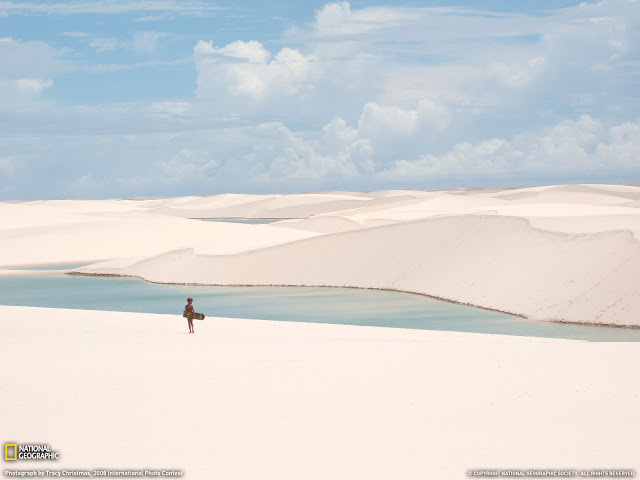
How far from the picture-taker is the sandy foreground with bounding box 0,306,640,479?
24.6 ft

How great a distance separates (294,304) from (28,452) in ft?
68.4

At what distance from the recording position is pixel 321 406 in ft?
30.7

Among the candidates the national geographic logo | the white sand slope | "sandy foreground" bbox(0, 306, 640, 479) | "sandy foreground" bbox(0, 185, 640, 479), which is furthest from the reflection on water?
the national geographic logo

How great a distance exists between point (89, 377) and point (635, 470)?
6858 mm

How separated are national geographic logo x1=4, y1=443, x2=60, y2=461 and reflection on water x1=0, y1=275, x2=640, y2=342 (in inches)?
585

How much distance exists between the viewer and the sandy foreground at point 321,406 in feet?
24.6

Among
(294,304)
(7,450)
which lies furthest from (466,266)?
(7,450)

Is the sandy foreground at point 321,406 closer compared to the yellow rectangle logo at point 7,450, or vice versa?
the yellow rectangle logo at point 7,450

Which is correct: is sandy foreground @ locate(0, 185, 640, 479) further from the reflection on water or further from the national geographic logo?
the reflection on water

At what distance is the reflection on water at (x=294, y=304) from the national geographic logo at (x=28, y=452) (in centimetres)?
1487

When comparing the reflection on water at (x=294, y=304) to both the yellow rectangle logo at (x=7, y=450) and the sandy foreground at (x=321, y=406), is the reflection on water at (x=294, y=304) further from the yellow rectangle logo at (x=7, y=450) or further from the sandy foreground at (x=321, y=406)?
the yellow rectangle logo at (x=7, y=450)

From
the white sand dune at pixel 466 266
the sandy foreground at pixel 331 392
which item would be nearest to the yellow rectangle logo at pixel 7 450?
the sandy foreground at pixel 331 392

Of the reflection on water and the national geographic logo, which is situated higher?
the reflection on water

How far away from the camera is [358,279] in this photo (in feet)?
112
